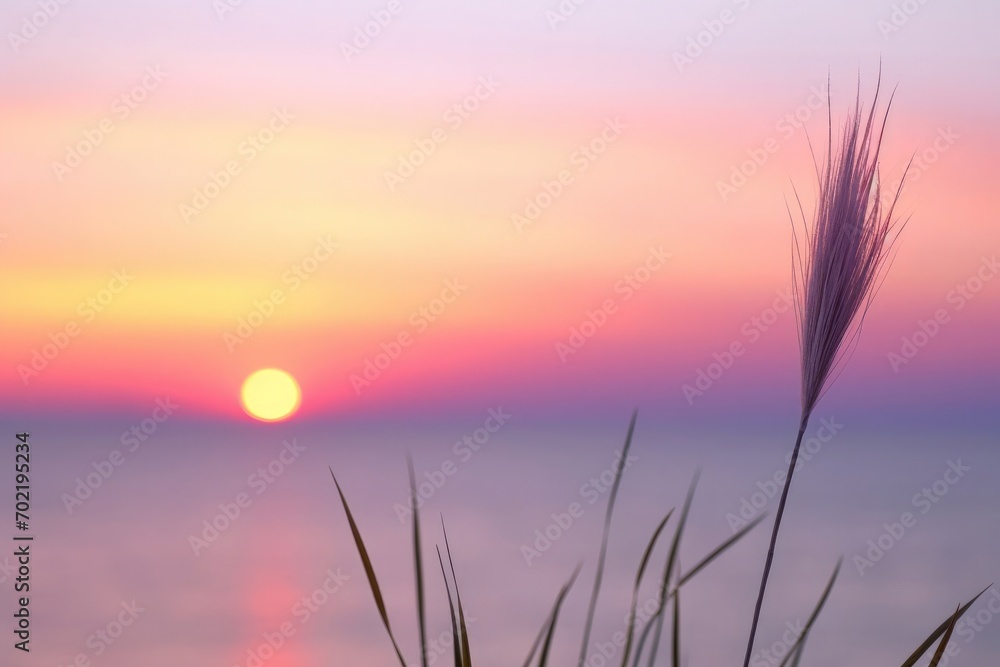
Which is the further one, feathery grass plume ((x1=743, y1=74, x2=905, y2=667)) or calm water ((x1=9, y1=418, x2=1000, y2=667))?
calm water ((x1=9, y1=418, x2=1000, y2=667))

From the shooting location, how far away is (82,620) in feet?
A: 18.1

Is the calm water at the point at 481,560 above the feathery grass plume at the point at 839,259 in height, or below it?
above

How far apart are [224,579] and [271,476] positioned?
7616 millimetres

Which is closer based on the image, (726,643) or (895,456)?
(726,643)

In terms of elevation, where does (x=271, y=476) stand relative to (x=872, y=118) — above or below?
above

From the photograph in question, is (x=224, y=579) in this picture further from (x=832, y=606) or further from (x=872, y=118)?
(x=872, y=118)

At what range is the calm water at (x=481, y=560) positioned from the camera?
5.23 meters

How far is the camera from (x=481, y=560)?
23.7ft

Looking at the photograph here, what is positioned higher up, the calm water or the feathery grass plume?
the calm water

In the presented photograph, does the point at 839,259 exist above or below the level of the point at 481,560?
below

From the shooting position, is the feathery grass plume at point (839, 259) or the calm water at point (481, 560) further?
the calm water at point (481, 560)

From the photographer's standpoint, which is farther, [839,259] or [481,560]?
[481,560]

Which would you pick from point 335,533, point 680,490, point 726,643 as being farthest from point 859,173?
point 680,490

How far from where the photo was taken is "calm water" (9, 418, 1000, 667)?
17.1 ft
